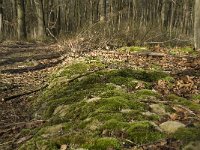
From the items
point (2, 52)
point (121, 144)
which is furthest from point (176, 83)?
point (2, 52)

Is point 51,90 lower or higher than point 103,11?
lower

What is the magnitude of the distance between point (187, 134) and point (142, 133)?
1.68ft

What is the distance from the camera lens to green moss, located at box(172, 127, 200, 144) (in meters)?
4.40

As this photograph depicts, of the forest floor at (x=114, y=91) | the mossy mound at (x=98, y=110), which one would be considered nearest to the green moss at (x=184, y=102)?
the forest floor at (x=114, y=91)

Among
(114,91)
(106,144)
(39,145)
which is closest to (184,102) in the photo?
(114,91)

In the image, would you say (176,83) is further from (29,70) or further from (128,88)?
(29,70)

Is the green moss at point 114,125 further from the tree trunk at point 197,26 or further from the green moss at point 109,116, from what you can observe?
the tree trunk at point 197,26

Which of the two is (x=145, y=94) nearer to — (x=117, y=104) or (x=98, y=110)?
(x=117, y=104)

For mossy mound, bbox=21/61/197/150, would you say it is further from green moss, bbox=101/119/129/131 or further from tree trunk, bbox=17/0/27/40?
tree trunk, bbox=17/0/27/40

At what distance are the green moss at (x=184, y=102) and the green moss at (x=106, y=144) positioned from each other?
Result: 1.61m

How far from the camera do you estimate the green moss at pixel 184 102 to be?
18.4 feet

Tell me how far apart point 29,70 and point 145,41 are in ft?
15.0

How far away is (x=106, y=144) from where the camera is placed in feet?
14.5

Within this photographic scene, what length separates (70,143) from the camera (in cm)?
468
